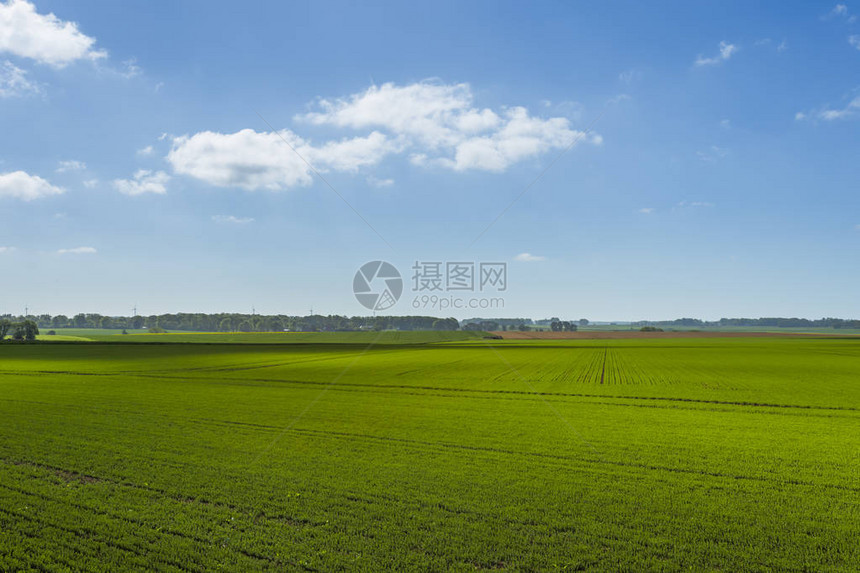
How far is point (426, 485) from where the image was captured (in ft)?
36.4

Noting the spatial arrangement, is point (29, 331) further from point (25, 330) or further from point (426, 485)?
point (426, 485)

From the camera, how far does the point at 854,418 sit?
66.5ft

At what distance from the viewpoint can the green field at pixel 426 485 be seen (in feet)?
25.9

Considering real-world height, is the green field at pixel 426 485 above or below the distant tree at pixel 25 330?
above

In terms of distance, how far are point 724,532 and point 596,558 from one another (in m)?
2.97

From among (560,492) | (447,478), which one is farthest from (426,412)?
(560,492)

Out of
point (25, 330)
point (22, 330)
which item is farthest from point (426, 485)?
point (25, 330)

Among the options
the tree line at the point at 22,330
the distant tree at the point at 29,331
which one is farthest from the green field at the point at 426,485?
the distant tree at the point at 29,331

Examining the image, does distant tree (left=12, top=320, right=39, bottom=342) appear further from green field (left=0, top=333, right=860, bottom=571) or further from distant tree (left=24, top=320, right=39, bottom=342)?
green field (left=0, top=333, right=860, bottom=571)

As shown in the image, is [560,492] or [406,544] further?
[560,492]

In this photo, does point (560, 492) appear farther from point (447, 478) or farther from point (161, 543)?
point (161, 543)

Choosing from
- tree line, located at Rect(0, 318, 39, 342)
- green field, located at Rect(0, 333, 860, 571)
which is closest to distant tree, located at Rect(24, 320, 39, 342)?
tree line, located at Rect(0, 318, 39, 342)

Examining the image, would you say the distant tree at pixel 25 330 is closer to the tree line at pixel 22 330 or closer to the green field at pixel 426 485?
the tree line at pixel 22 330

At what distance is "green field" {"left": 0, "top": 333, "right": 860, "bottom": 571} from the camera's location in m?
7.90
